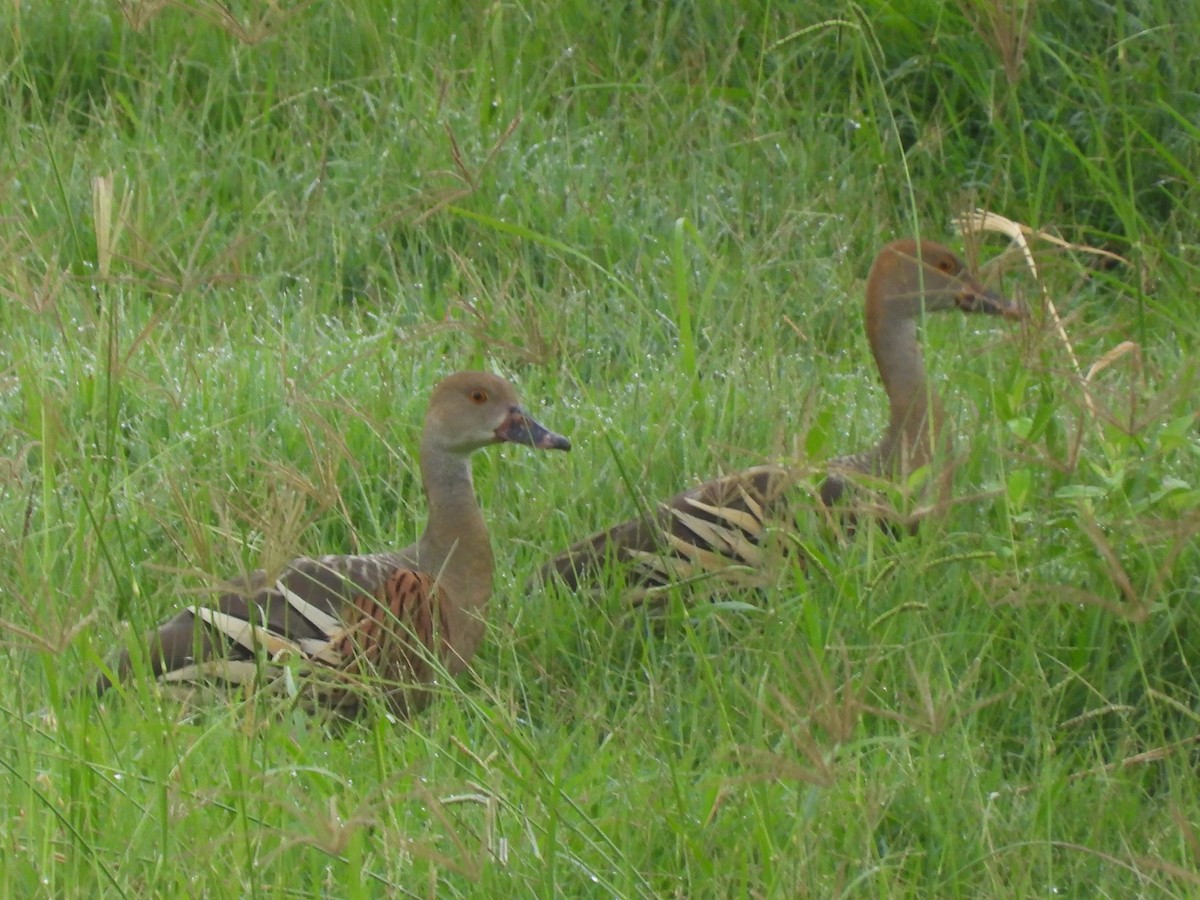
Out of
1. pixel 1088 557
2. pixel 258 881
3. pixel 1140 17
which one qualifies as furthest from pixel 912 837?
pixel 1140 17

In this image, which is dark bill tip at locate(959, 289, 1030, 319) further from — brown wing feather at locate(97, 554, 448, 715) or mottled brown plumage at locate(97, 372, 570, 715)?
brown wing feather at locate(97, 554, 448, 715)

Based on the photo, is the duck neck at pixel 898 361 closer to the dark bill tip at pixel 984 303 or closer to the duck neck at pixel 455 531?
the dark bill tip at pixel 984 303

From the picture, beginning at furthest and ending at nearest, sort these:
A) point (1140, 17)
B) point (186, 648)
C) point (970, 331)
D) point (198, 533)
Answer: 1. point (1140, 17)
2. point (970, 331)
3. point (186, 648)
4. point (198, 533)

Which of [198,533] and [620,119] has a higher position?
[198,533]

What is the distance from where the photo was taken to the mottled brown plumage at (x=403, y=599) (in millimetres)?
3992

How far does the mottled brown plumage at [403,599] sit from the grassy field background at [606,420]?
4.7 inches

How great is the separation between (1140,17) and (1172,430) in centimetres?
326

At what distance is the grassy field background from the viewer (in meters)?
2.96

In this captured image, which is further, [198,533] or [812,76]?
[812,76]

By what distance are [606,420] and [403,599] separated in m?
1.12

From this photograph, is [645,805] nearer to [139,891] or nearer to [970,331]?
[139,891]

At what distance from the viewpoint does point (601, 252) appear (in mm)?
6289

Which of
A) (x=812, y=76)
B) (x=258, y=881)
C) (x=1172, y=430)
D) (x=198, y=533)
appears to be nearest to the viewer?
(x=198, y=533)

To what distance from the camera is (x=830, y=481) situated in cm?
500
